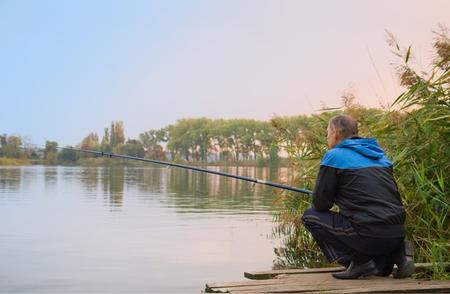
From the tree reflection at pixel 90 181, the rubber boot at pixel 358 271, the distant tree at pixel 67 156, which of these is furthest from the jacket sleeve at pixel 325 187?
the distant tree at pixel 67 156

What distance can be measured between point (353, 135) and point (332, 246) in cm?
78

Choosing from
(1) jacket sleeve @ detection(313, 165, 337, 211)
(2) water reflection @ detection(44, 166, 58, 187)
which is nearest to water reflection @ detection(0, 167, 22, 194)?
(2) water reflection @ detection(44, 166, 58, 187)

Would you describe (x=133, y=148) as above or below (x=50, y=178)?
above

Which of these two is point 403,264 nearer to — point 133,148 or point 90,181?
point 90,181

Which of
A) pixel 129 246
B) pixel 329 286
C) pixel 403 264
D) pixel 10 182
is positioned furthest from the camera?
pixel 10 182

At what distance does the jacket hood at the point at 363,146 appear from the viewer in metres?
3.92

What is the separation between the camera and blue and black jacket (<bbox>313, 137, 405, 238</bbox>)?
3.86m

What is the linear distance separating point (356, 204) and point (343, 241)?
1.01ft

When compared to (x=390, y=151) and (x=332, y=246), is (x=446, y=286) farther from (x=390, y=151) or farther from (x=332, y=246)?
(x=390, y=151)

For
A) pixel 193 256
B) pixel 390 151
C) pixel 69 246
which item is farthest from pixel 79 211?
pixel 390 151

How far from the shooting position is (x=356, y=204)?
3.90m

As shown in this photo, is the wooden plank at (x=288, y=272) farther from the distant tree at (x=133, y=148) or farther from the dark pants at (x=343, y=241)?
the distant tree at (x=133, y=148)

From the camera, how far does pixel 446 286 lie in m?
3.94

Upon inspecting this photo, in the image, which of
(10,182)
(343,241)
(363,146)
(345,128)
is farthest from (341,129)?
(10,182)
